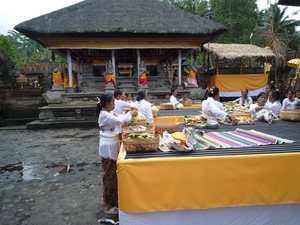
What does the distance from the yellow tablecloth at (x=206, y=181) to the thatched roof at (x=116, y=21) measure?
37.7 feet

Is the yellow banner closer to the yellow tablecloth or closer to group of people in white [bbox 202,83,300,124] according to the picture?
group of people in white [bbox 202,83,300,124]

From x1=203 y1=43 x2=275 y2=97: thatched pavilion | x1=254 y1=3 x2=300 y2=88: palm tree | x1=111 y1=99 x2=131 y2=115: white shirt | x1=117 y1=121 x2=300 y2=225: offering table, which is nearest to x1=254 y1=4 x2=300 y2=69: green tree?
x1=254 y1=3 x2=300 y2=88: palm tree

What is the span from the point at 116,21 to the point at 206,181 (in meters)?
12.7

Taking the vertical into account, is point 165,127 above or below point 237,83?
below

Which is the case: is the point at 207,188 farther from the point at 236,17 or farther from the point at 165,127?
the point at 236,17

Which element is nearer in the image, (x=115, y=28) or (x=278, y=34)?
(x=115, y=28)

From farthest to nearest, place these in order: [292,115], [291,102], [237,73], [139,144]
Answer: [237,73], [291,102], [292,115], [139,144]

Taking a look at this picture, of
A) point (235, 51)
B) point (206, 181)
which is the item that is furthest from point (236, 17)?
point (206, 181)

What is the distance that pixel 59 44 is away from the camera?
13203 mm

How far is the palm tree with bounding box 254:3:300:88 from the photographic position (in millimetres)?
17316

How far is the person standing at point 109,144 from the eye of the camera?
306 centimetres

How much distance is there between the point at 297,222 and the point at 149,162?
170 centimetres

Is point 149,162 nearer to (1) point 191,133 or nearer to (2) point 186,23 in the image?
(1) point 191,133

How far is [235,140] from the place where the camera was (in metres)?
3.20
